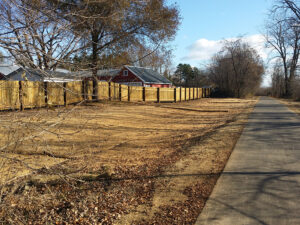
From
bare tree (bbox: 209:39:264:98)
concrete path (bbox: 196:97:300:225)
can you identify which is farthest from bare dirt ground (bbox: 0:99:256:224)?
bare tree (bbox: 209:39:264:98)

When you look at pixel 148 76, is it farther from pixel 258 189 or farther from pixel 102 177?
pixel 258 189

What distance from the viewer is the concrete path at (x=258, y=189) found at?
3.39 metres

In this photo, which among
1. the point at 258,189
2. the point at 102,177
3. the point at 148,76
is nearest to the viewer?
the point at 258,189

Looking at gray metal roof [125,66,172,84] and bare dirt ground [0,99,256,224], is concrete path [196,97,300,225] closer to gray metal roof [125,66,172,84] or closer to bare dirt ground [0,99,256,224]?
bare dirt ground [0,99,256,224]

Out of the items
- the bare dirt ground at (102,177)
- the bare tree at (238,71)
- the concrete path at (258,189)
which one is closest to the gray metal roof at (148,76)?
the bare tree at (238,71)

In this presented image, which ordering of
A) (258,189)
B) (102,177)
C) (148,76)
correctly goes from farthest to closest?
(148,76)
(102,177)
(258,189)

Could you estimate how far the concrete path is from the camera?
3395mm

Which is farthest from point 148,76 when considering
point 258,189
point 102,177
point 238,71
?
point 258,189

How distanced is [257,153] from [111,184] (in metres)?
3.90

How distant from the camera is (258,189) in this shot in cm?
422

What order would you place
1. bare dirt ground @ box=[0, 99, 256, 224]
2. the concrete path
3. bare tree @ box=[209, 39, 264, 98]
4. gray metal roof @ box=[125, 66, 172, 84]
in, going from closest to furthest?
the concrete path → bare dirt ground @ box=[0, 99, 256, 224] → gray metal roof @ box=[125, 66, 172, 84] → bare tree @ box=[209, 39, 264, 98]

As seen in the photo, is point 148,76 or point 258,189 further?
point 148,76

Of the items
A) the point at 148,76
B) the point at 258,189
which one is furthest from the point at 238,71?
the point at 258,189

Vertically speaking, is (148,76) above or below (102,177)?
above
